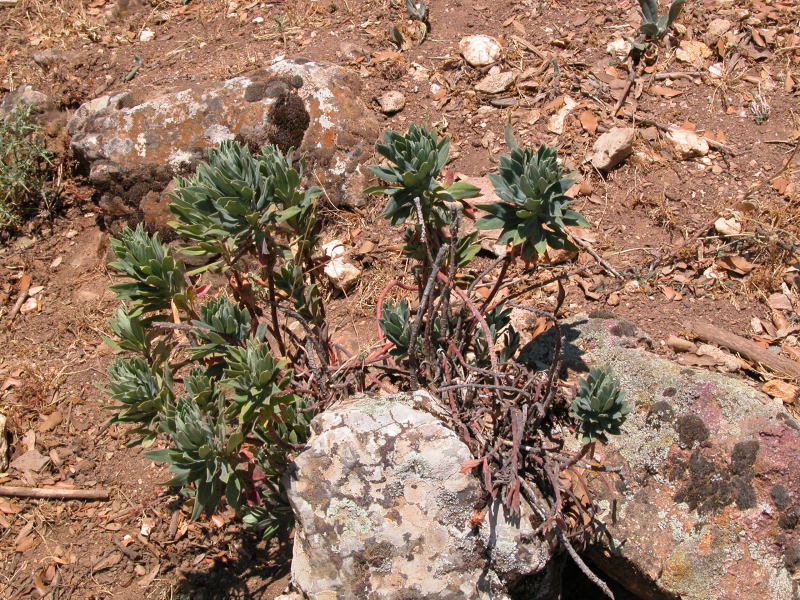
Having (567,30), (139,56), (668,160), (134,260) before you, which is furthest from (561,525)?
(139,56)

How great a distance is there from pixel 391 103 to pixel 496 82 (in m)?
0.75

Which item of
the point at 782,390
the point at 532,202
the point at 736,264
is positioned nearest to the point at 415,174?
the point at 532,202

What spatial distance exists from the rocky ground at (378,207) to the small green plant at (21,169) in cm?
13

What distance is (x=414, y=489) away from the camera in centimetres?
A: 249

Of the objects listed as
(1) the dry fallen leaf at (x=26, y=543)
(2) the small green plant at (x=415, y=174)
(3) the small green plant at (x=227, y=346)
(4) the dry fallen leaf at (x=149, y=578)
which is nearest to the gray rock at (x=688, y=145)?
(2) the small green plant at (x=415, y=174)

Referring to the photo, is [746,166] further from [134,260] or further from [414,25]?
[134,260]

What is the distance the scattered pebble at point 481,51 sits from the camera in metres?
5.03

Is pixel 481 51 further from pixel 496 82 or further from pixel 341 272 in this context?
pixel 341 272

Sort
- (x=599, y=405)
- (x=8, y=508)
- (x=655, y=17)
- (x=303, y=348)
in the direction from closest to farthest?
(x=599, y=405) < (x=303, y=348) < (x=8, y=508) < (x=655, y=17)

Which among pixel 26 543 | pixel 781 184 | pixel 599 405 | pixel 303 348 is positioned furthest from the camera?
pixel 781 184

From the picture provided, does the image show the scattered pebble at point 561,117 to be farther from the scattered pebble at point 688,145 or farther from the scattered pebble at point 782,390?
the scattered pebble at point 782,390

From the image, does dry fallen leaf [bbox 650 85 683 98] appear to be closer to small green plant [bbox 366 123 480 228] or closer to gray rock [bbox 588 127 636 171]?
gray rock [bbox 588 127 636 171]

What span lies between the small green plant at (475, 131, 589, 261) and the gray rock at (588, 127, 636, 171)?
186cm

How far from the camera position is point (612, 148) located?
13.9 ft
